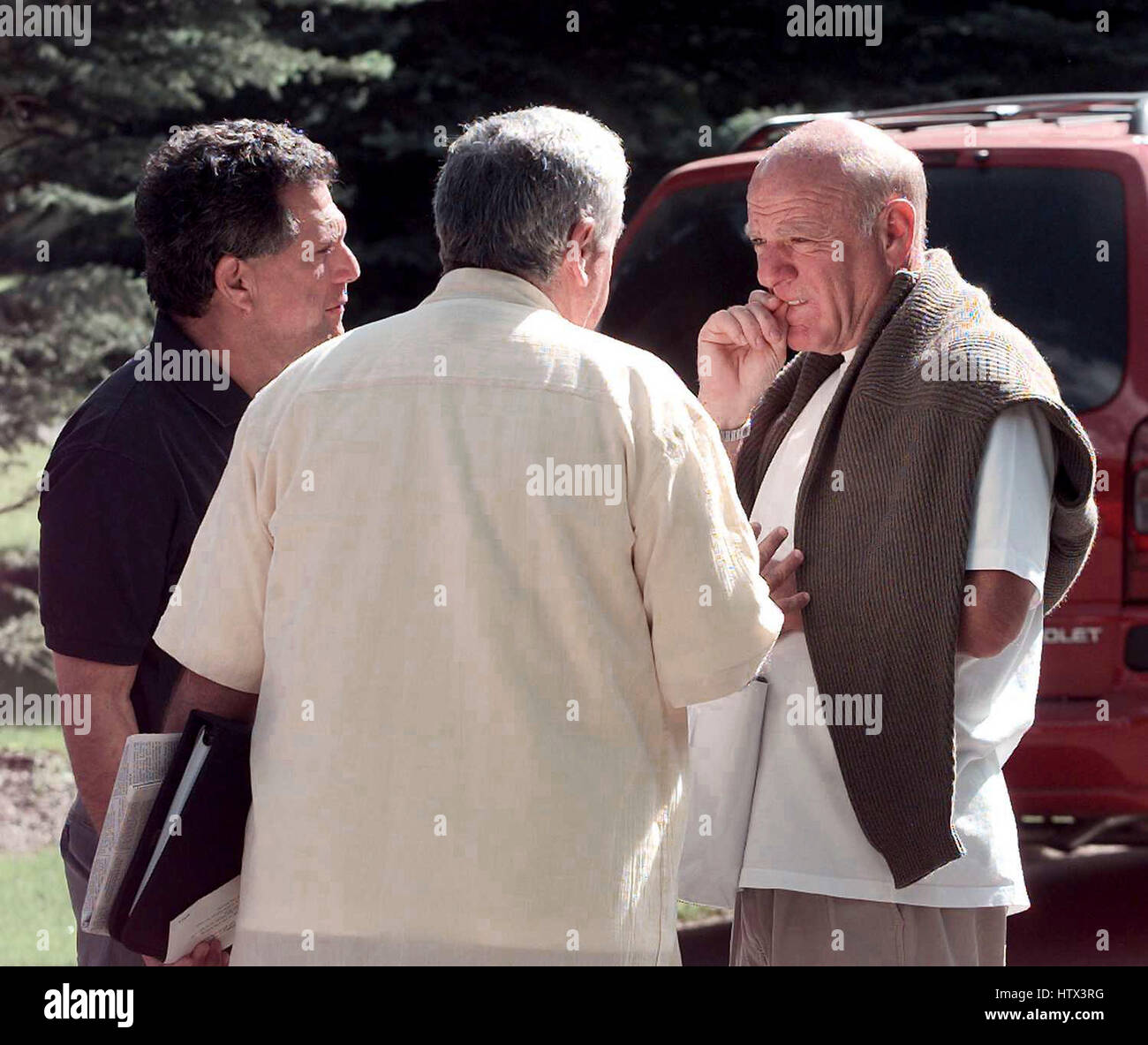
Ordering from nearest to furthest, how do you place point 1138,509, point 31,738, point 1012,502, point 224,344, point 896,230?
point 1012,502, point 896,230, point 224,344, point 1138,509, point 31,738

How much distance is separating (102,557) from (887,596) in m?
1.33

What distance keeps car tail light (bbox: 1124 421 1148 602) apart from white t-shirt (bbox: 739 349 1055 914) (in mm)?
1361

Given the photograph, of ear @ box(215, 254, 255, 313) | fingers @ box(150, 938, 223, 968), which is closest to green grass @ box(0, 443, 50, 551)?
ear @ box(215, 254, 255, 313)

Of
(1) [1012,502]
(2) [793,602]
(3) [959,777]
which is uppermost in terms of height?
(1) [1012,502]

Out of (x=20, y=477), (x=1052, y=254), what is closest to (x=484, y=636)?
(x=1052, y=254)

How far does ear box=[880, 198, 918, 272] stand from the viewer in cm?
300

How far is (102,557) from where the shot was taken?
2.83m

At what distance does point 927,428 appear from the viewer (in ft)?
8.95

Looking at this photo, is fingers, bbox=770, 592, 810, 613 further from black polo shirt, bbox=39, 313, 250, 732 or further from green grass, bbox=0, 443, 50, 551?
green grass, bbox=0, 443, 50, 551

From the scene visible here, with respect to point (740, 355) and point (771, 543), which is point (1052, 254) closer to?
point (740, 355)

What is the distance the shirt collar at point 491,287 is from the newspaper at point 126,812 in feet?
2.66

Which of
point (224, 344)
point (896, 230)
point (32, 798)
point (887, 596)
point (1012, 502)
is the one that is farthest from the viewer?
point (32, 798)

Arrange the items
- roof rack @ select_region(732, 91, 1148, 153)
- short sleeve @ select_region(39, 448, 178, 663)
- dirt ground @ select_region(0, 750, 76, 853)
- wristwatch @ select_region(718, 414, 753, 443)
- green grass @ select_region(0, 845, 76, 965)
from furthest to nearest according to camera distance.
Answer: dirt ground @ select_region(0, 750, 76, 853), roof rack @ select_region(732, 91, 1148, 153), green grass @ select_region(0, 845, 76, 965), wristwatch @ select_region(718, 414, 753, 443), short sleeve @ select_region(39, 448, 178, 663)

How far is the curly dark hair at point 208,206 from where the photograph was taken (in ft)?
10.1
